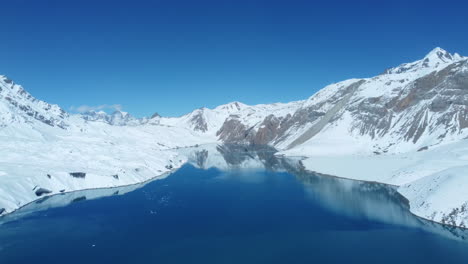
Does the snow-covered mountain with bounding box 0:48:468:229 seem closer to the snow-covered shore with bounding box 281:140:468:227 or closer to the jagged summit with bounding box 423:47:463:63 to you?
the snow-covered shore with bounding box 281:140:468:227

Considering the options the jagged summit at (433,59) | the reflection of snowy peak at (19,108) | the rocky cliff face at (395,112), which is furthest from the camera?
the jagged summit at (433,59)

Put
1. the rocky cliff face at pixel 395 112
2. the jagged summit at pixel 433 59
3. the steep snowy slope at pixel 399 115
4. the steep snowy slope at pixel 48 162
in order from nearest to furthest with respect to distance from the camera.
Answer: the steep snowy slope at pixel 48 162 → the steep snowy slope at pixel 399 115 → the rocky cliff face at pixel 395 112 → the jagged summit at pixel 433 59

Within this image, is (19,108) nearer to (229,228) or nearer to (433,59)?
(229,228)

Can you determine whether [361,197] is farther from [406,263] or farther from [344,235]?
[406,263]

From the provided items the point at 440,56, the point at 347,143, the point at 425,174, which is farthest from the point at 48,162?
the point at 440,56

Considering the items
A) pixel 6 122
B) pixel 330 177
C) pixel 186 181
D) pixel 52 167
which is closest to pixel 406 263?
pixel 330 177

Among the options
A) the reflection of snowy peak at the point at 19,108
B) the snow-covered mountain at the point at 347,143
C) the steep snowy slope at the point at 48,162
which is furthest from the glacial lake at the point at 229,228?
the reflection of snowy peak at the point at 19,108

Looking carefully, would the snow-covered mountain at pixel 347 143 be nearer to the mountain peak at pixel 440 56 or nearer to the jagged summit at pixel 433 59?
the jagged summit at pixel 433 59

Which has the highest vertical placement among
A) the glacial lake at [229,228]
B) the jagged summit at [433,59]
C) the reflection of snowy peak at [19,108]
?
the jagged summit at [433,59]
